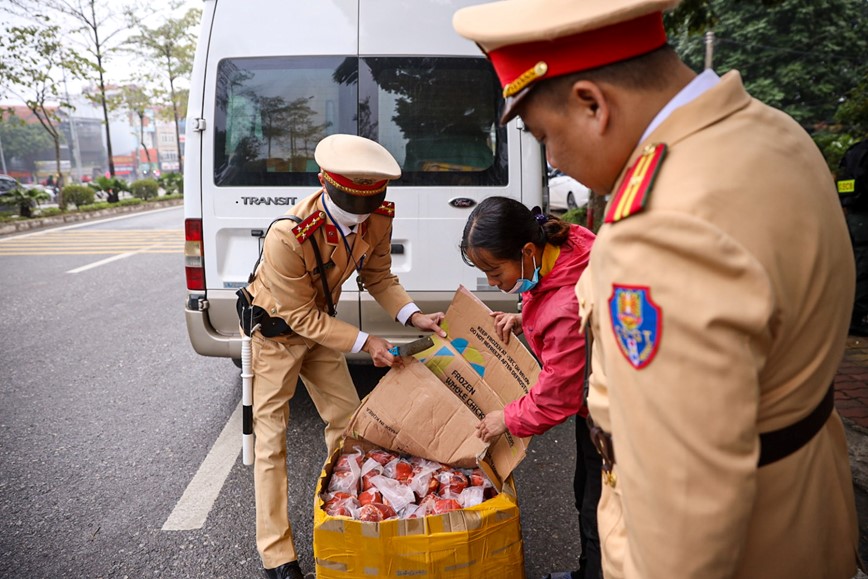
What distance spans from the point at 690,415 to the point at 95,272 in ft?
33.5

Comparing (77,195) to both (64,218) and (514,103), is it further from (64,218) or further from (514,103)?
(514,103)

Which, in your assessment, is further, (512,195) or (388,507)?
(512,195)

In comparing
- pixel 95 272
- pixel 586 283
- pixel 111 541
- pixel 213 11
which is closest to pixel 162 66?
pixel 95 272

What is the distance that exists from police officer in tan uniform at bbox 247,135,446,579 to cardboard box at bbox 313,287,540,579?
157mm

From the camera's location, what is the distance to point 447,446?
226cm

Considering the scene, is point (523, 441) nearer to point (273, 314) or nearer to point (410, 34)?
point (273, 314)

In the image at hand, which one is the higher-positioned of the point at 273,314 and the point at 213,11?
the point at 213,11

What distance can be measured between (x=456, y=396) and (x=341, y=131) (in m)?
2.04

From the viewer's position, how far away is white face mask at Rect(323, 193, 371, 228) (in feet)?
7.94

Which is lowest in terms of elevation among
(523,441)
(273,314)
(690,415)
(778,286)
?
(523,441)

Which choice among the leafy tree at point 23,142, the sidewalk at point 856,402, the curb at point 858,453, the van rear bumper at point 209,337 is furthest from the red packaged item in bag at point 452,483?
the leafy tree at point 23,142

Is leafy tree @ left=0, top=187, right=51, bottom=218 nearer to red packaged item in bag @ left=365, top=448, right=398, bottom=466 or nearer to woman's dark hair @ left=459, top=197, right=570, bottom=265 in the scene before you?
red packaged item in bag @ left=365, top=448, right=398, bottom=466

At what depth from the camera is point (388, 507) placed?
215cm

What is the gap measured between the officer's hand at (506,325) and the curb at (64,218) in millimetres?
16463
